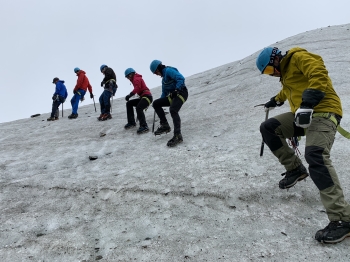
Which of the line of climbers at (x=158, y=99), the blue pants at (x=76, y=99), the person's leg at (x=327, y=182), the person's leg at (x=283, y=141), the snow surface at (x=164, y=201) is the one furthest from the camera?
the blue pants at (x=76, y=99)

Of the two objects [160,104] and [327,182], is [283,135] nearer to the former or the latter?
[327,182]

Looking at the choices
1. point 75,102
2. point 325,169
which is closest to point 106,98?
point 75,102

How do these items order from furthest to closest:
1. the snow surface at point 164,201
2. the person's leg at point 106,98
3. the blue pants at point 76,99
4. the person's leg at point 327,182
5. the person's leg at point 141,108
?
the blue pants at point 76,99 → the person's leg at point 106,98 → the person's leg at point 141,108 → the snow surface at point 164,201 → the person's leg at point 327,182

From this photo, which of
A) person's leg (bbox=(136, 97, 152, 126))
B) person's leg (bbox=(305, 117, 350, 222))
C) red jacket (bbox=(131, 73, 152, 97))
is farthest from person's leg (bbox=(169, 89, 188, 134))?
person's leg (bbox=(305, 117, 350, 222))

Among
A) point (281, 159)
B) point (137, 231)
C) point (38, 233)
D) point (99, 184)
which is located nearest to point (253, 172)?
point (281, 159)

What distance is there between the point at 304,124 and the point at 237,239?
164cm

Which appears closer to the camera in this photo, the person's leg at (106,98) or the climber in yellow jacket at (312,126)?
the climber in yellow jacket at (312,126)

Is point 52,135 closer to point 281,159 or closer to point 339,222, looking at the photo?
point 281,159

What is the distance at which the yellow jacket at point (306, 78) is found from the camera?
12.9ft

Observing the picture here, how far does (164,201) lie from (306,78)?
2.80 meters

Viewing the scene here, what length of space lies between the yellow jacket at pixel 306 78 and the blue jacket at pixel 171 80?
11.8 ft

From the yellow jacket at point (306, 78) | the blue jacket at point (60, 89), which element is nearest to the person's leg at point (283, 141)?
the yellow jacket at point (306, 78)

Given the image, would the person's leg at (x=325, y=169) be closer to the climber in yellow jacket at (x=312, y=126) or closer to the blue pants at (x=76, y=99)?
the climber in yellow jacket at (x=312, y=126)

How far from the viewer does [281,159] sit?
15.8 feet
